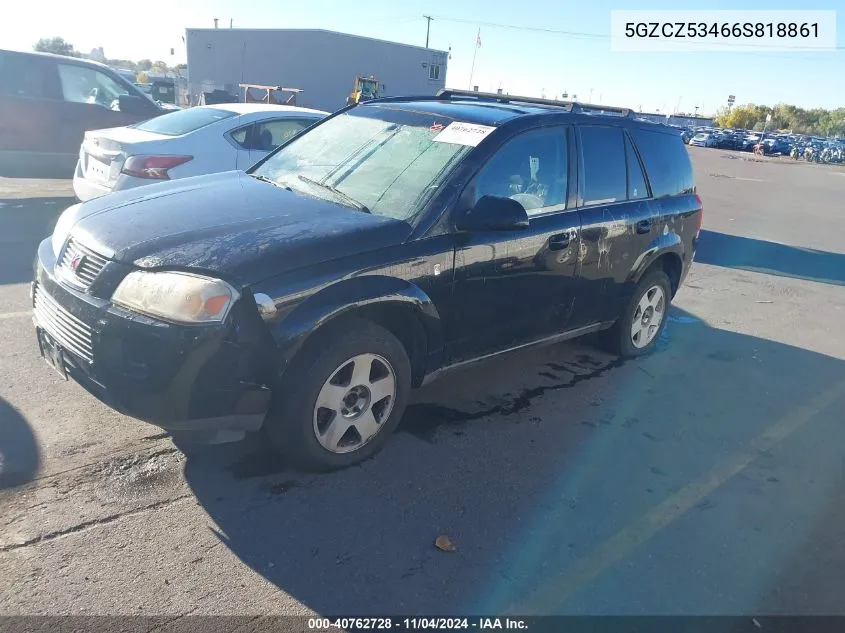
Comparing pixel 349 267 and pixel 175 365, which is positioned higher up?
pixel 349 267

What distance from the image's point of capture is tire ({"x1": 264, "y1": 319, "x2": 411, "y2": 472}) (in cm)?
315

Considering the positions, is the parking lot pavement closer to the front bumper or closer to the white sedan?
the front bumper

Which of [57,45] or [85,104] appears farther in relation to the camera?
[57,45]

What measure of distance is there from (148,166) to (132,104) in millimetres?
4149

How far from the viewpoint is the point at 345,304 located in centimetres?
A: 316

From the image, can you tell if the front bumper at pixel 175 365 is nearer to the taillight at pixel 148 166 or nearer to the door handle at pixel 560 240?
the door handle at pixel 560 240

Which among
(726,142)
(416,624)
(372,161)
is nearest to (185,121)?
(372,161)

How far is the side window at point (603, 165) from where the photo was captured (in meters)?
4.61

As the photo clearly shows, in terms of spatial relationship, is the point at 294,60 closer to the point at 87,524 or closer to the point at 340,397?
the point at 340,397

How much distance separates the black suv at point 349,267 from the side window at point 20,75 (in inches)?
267

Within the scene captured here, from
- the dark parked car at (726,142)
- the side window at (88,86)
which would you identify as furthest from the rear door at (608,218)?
the dark parked car at (726,142)

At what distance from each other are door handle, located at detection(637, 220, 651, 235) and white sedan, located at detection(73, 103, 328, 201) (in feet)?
12.8

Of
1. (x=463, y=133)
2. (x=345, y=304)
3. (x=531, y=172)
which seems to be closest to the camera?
(x=345, y=304)

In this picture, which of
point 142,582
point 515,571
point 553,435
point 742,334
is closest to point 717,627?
point 515,571
